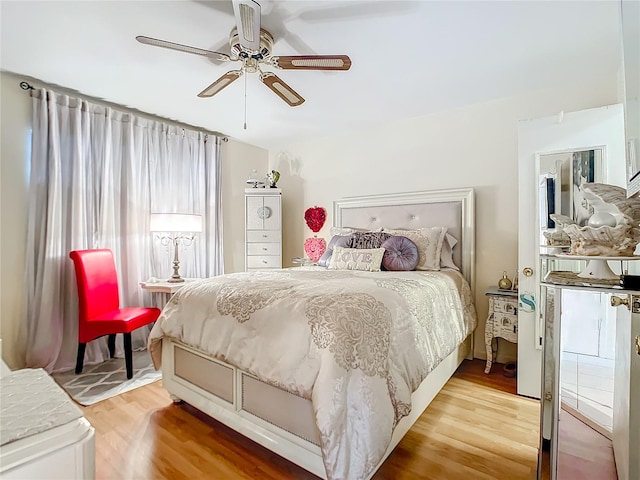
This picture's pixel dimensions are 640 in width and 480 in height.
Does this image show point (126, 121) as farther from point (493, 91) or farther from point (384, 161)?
point (493, 91)

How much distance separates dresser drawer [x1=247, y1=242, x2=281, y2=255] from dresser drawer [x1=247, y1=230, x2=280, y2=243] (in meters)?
0.05

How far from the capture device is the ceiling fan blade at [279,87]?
202 cm

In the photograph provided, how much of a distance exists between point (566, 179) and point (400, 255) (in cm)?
129

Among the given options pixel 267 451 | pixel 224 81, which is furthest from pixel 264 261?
pixel 267 451

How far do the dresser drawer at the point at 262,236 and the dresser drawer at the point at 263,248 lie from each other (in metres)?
0.05

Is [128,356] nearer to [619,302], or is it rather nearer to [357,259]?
[357,259]

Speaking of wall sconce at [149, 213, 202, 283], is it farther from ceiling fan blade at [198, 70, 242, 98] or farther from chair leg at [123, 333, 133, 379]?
ceiling fan blade at [198, 70, 242, 98]

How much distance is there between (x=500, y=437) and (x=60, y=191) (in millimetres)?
3753

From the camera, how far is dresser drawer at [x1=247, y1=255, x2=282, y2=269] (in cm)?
396

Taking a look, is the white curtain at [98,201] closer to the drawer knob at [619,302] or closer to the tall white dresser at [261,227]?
the tall white dresser at [261,227]

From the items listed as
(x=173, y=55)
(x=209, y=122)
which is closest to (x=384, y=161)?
(x=209, y=122)

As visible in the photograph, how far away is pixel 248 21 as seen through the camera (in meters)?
1.56

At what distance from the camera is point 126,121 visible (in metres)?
3.12

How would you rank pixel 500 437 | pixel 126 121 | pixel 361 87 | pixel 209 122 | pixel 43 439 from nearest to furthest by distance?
1. pixel 43 439
2. pixel 500 437
3. pixel 361 87
4. pixel 126 121
5. pixel 209 122
